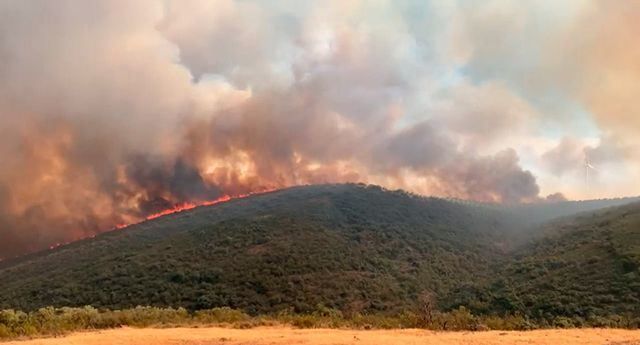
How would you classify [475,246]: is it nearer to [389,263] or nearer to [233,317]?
[389,263]

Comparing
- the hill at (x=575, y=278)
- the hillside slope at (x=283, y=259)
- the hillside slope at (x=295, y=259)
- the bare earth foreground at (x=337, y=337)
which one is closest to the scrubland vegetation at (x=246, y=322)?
the bare earth foreground at (x=337, y=337)

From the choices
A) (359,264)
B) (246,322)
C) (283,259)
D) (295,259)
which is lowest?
(246,322)

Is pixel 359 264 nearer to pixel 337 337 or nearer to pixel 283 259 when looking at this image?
pixel 283 259

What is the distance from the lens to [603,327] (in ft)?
108

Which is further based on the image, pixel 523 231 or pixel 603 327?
pixel 523 231

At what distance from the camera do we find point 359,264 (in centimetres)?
6500

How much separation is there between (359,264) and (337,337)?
37829 millimetres


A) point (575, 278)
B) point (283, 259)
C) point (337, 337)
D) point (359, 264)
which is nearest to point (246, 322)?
point (337, 337)

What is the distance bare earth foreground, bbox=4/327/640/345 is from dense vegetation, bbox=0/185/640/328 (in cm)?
575

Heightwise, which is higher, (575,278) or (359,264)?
(359,264)

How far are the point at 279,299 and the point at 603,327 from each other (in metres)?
30.0

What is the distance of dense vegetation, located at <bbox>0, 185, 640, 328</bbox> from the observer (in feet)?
154

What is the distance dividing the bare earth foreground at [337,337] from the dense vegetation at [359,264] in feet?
18.9

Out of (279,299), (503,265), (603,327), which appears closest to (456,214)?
(503,265)
